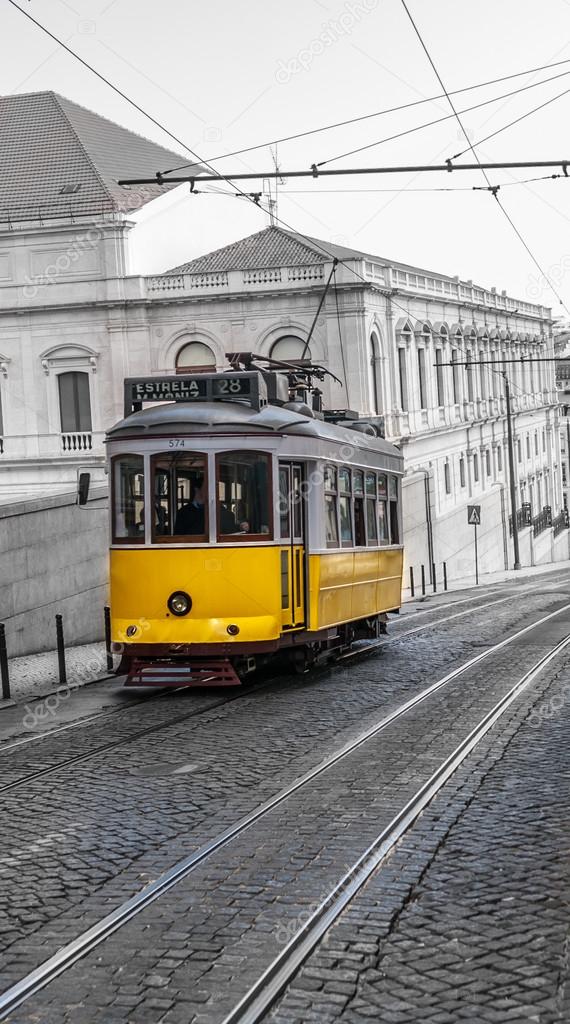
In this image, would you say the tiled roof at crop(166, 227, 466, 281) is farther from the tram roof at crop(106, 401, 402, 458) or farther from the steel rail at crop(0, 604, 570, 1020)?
the steel rail at crop(0, 604, 570, 1020)

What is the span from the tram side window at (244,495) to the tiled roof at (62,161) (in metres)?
32.0

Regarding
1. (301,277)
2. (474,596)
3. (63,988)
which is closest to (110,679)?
(63,988)

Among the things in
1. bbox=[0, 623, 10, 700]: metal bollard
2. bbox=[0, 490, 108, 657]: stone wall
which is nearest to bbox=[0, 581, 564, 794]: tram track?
bbox=[0, 623, 10, 700]: metal bollard

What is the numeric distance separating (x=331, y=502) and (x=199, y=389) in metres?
2.16

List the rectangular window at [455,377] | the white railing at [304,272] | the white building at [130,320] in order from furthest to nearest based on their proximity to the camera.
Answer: the rectangular window at [455,377]
the white building at [130,320]
the white railing at [304,272]

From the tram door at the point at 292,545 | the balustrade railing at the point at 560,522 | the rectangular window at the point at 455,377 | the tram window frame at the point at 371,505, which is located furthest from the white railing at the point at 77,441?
the balustrade railing at the point at 560,522

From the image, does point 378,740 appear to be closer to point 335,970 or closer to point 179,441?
point 179,441

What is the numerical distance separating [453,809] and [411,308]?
42013 mm

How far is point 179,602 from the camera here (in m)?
14.3

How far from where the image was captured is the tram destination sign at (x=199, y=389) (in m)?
14.9

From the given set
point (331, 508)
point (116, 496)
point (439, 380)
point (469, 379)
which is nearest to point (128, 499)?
point (116, 496)

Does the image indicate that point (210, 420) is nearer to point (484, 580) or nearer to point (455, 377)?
point (484, 580)

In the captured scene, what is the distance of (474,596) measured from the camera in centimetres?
3572

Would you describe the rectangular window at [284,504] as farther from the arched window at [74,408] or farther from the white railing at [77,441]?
the arched window at [74,408]
